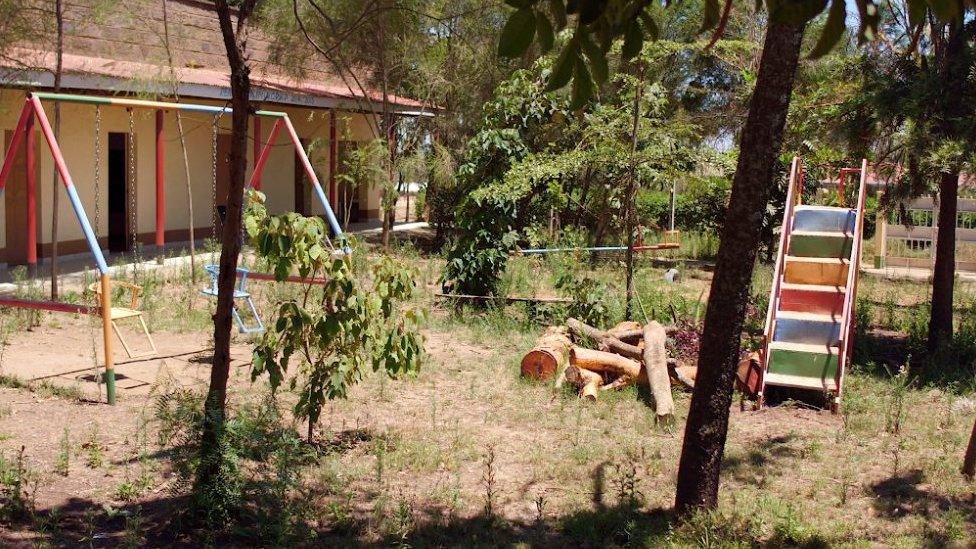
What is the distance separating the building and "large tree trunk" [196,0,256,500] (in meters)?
6.63

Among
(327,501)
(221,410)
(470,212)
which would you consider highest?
(470,212)

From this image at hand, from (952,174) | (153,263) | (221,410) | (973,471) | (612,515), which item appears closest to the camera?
(221,410)

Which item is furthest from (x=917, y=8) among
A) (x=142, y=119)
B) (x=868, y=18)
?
(x=142, y=119)

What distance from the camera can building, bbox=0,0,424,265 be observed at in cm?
1438

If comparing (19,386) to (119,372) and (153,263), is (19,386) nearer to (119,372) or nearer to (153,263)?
(119,372)

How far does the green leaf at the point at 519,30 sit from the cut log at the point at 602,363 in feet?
20.3

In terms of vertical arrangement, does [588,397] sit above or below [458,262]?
below

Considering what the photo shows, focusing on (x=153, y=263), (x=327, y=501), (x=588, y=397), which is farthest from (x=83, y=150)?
(x=327, y=501)

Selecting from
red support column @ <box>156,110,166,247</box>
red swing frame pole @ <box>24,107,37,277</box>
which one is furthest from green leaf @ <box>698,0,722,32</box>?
red support column @ <box>156,110,166,247</box>

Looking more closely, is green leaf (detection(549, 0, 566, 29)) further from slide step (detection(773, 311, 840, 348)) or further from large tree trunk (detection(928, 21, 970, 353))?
large tree trunk (detection(928, 21, 970, 353))

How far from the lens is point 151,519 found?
18.3 feet

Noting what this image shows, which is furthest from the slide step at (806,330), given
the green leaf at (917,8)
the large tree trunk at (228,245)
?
the green leaf at (917,8)

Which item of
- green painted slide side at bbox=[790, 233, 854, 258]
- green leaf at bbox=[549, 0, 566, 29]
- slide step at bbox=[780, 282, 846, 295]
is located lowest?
slide step at bbox=[780, 282, 846, 295]

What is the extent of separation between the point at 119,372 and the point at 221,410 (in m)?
4.20
